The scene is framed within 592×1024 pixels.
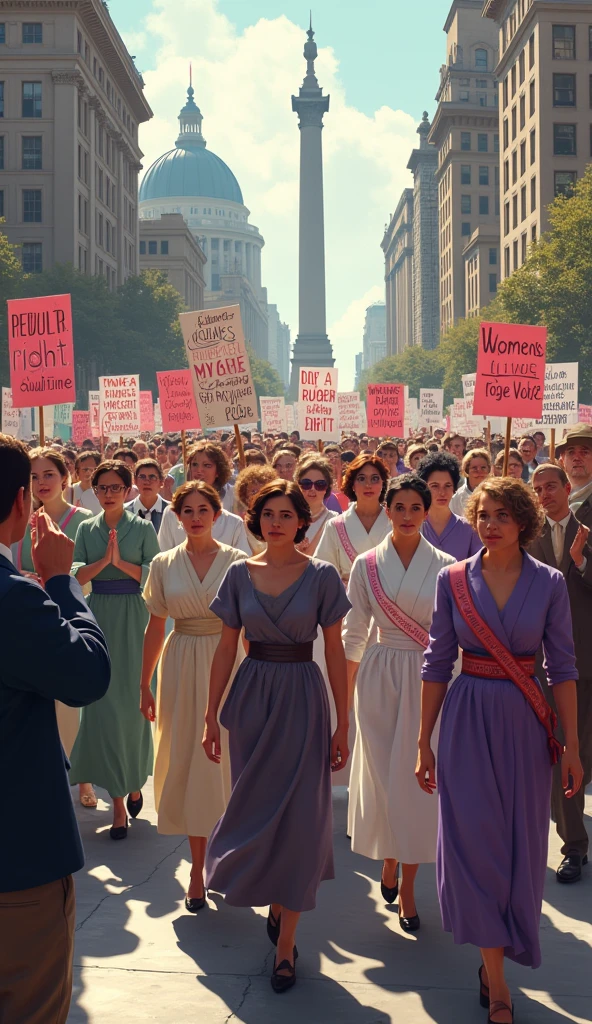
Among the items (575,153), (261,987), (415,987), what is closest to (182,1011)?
(261,987)

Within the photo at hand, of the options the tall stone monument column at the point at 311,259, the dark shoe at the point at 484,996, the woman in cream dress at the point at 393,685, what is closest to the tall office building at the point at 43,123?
the tall stone monument column at the point at 311,259

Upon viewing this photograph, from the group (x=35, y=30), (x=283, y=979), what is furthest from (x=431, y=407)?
(x=35, y=30)

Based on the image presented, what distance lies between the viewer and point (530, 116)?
6869 cm

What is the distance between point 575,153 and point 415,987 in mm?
65638

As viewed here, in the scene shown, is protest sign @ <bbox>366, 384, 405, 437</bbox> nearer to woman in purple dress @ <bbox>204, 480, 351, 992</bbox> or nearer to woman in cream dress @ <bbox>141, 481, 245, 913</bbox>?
woman in cream dress @ <bbox>141, 481, 245, 913</bbox>

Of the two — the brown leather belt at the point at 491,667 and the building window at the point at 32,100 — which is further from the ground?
the building window at the point at 32,100

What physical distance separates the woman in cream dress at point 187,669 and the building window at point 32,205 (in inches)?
2570

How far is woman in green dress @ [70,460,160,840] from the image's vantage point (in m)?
7.52

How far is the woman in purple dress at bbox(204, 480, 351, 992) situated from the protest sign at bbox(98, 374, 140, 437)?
45.8ft

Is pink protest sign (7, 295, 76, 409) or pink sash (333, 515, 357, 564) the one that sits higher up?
pink protest sign (7, 295, 76, 409)

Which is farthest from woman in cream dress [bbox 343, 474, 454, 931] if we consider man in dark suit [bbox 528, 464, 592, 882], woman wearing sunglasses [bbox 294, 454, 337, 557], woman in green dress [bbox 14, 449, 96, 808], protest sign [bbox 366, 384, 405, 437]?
protest sign [bbox 366, 384, 405, 437]

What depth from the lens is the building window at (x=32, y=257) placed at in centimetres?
6869

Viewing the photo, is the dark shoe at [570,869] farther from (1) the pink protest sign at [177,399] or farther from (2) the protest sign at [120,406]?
(2) the protest sign at [120,406]

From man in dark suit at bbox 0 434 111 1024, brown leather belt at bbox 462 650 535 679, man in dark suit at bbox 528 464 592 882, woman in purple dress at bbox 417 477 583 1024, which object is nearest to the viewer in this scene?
man in dark suit at bbox 0 434 111 1024
